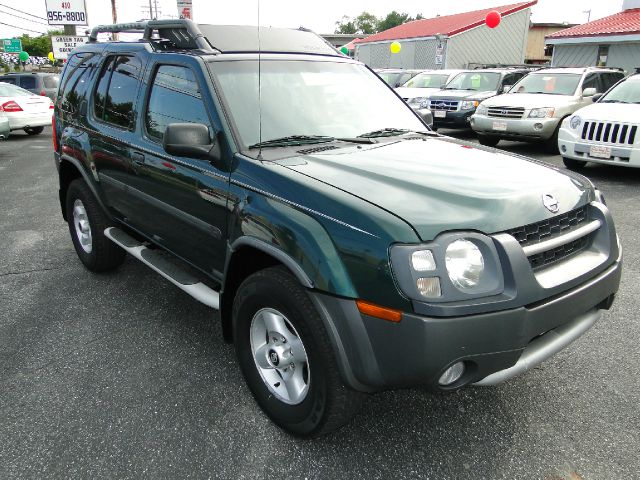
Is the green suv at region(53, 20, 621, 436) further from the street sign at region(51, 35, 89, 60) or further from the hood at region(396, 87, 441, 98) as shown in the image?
the street sign at region(51, 35, 89, 60)

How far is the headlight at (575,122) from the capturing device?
816cm

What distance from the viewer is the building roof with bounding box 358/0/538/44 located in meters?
32.9

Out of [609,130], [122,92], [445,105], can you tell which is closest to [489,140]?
[445,105]

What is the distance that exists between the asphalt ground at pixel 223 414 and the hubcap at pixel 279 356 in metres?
0.23

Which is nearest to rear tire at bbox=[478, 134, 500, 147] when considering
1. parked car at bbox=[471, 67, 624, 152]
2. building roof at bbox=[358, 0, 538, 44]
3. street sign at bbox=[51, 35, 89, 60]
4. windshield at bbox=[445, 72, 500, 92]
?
parked car at bbox=[471, 67, 624, 152]

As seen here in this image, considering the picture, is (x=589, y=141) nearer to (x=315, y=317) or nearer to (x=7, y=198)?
(x=315, y=317)

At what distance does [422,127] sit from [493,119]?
7.52 m

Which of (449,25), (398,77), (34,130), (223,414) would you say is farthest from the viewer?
(449,25)

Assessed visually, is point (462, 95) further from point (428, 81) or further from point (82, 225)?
point (82, 225)

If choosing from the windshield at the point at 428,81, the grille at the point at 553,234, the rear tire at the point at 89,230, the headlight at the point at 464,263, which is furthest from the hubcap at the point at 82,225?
the windshield at the point at 428,81

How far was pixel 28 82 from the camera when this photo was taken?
17.5 meters

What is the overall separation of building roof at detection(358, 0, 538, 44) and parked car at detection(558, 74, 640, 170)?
83.9ft

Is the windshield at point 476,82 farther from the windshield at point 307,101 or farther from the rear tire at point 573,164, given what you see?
the windshield at point 307,101

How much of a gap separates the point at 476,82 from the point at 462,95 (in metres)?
1.29
